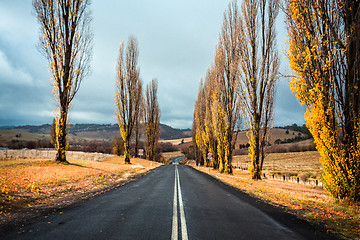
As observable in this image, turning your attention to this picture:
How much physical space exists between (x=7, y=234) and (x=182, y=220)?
3.60 meters

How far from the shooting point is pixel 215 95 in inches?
1168

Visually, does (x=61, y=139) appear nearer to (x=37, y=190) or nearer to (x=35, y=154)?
(x=37, y=190)

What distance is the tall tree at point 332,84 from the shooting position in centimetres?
834

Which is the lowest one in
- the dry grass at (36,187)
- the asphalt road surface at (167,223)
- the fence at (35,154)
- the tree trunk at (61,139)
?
the fence at (35,154)

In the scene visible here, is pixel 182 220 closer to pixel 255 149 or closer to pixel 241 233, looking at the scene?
pixel 241 233

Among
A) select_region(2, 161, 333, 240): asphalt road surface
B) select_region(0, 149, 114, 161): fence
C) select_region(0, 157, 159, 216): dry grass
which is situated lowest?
select_region(0, 149, 114, 161): fence

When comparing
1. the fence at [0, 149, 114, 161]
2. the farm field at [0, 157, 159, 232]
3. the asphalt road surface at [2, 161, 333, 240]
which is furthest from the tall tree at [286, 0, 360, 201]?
the fence at [0, 149, 114, 161]

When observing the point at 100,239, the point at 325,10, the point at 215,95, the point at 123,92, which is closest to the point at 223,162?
the point at 215,95

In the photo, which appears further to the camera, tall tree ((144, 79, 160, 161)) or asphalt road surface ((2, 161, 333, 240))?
tall tree ((144, 79, 160, 161))

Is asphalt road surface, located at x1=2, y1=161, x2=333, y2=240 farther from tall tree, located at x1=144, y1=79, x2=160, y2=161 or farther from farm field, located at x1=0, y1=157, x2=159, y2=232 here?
tall tree, located at x1=144, y1=79, x2=160, y2=161

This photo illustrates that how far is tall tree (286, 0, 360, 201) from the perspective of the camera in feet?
27.4

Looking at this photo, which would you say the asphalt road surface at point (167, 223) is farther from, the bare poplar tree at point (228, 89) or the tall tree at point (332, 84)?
the bare poplar tree at point (228, 89)

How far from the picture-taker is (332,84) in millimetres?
8961

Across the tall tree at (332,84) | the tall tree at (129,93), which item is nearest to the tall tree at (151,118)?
the tall tree at (129,93)
